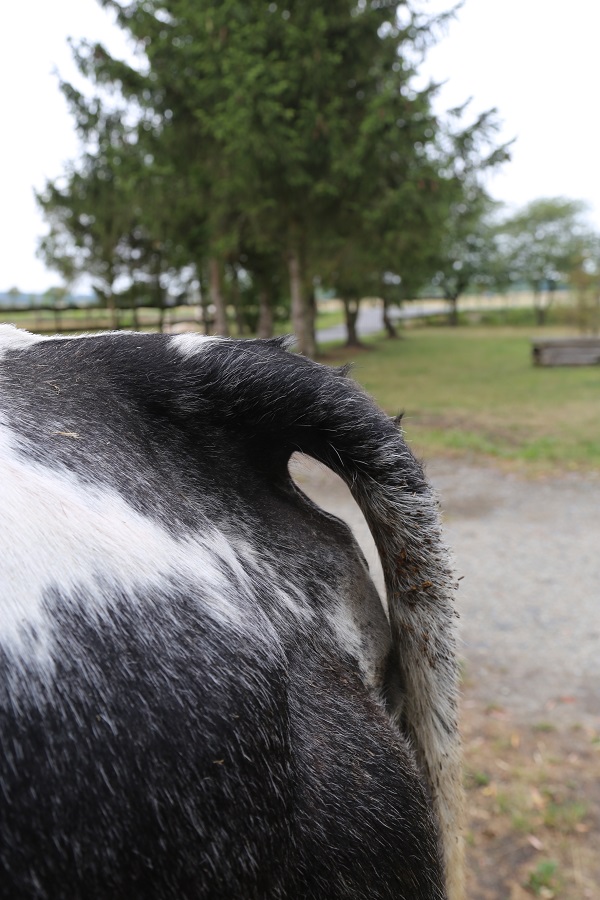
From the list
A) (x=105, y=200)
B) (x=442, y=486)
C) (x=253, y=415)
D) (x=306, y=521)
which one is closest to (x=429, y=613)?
(x=306, y=521)

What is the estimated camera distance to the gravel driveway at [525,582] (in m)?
4.65

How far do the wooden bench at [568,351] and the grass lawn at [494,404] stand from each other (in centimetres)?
55

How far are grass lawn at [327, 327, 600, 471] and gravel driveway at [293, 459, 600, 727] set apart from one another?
3.94 ft

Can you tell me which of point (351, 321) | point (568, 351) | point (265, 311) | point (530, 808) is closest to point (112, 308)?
point (265, 311)

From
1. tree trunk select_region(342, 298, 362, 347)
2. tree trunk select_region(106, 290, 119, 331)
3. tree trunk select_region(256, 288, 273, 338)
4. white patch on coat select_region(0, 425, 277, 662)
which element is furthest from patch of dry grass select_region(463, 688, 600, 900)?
tree trunk select_region(342, 298, 362, 347)

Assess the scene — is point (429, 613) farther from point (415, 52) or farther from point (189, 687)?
point (415, 52)

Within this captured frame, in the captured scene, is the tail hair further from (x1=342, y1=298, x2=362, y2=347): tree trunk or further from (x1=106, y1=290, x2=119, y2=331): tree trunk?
(x1=342, y1=298, x2=362, y2=347): tree trunk

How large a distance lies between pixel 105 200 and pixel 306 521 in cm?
1874

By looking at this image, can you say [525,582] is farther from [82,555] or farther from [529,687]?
[82,555]

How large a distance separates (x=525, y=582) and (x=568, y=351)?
17.4m

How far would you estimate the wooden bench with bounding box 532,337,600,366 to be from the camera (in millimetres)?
21734

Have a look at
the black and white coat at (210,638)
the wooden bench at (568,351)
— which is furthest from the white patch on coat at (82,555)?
the wooden bench at (568,351)

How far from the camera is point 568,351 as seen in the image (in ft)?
72.2

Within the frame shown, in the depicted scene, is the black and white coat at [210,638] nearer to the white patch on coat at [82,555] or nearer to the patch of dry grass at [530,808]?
the white patch on coat at [82,555]
